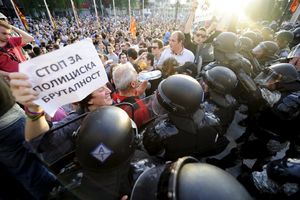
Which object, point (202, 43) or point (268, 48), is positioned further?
point (202, 43)

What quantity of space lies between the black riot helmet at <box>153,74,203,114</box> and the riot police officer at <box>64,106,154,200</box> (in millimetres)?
596

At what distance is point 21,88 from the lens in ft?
4.27

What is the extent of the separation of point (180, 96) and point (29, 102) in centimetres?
138

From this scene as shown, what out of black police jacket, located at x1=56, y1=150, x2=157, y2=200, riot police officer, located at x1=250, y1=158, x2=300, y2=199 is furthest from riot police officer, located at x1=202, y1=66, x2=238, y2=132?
black police jacket, located at x1=56, y1=150, x2=157, y2=200

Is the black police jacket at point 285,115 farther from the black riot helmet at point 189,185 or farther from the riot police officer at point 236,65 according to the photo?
the black riot helmet at point 189,185

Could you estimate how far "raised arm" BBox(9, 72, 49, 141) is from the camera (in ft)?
4.21

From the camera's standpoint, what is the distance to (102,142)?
60.7 inches

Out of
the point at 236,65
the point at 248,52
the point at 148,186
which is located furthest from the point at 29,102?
the point at 248,52

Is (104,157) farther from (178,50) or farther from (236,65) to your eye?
(178,50)

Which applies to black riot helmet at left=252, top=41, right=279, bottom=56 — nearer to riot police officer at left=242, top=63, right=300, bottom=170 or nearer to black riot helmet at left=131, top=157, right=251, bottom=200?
riot police officer at left=242, top=63, right=300, bottom=170

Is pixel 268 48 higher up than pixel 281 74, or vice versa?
pixel 281 74

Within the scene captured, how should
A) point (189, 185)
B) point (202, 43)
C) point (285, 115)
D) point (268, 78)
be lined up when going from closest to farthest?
point (189, 185), point (285, 115), point (268, 78), point (202, 43)

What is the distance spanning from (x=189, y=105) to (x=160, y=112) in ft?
1.32

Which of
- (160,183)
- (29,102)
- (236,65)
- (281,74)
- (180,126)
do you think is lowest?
(236,65)
